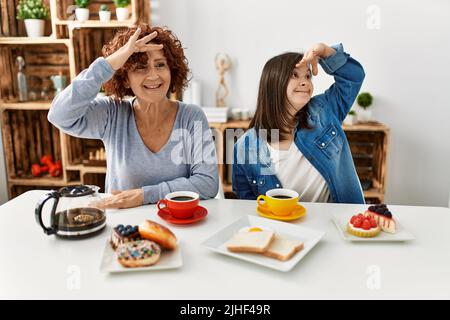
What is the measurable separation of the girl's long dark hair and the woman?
9.6 inches

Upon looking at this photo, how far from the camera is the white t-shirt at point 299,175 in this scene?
5.53 ft

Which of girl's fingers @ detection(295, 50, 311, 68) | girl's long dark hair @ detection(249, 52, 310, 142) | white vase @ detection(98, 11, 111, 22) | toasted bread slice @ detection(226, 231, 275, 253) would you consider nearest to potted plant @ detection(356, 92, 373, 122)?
girl's long dark hair @ detection(249, 52, 310, 142)

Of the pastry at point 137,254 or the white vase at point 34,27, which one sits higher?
the white vase at point 34,27

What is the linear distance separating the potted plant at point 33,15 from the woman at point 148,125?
1590 millimetres

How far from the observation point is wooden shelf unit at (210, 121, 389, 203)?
2840 millimetres

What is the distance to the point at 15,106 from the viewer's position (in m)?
2.98

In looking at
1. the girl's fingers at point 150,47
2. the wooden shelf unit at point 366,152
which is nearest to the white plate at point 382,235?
the girl's fingers at point 150,47

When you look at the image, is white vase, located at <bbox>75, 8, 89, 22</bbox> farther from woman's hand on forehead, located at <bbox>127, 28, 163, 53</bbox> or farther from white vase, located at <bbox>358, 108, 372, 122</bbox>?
white vase, located at <bbox>358, 108, 372, 122</bbox>

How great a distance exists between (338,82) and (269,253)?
3.10ft

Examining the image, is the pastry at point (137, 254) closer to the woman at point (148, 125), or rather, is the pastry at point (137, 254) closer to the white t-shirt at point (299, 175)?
the woman at point (148, 125)

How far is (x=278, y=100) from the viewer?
1.68 metres

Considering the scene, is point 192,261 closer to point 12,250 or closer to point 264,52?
point 12,250
